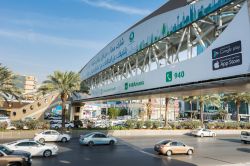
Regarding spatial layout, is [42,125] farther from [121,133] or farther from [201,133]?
[201,133]

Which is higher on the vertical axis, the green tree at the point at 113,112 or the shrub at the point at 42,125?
the green tree at the point at 113,112

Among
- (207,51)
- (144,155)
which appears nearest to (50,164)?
(144,155)

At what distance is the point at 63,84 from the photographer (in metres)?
42.5

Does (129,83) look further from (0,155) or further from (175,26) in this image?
(0,155)

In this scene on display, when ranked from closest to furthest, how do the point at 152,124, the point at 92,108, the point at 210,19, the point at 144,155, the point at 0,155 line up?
1. the point at 0,155
2. the point at 210,19
3. the point at 144,155
4. the point at 152,124
5. the point at 92,108

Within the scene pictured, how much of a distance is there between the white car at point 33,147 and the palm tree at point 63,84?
1827 centimetres

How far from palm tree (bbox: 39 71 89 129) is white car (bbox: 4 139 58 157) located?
59.9 feet

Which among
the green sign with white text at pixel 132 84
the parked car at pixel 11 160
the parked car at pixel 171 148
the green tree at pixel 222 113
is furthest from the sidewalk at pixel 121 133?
the green tree at pixel 222 113

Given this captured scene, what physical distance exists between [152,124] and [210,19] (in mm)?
33128

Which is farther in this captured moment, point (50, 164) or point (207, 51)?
point (50, 164)

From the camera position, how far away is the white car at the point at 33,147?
22.3m

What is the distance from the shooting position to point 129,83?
28.6 m

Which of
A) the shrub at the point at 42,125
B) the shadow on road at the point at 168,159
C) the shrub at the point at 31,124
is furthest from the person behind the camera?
the shrub at the point at 42,125

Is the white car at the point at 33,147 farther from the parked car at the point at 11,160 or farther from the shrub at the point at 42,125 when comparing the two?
the shrub at the point at 42,125
